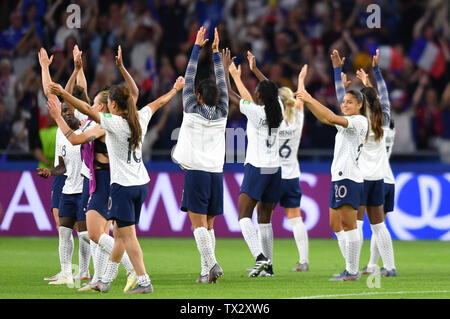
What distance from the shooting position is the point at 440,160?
1886 cm

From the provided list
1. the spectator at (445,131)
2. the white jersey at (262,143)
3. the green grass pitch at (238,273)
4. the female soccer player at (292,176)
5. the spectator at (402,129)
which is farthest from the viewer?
the spectator at (402,129)

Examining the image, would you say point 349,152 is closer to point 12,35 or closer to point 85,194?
point 85,194

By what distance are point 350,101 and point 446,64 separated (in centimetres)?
1098

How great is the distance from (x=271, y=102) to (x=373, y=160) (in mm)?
1632

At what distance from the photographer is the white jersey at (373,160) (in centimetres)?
1238

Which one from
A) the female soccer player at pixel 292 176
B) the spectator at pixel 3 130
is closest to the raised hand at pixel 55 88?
the female soccer player at pixel 292 176

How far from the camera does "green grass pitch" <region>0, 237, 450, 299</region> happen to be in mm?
10188

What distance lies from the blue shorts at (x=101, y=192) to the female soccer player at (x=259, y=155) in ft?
8.50

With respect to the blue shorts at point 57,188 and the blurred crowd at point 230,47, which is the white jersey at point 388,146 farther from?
the blurred crowd at point 230,47

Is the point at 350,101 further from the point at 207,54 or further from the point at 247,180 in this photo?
the point at 207,54

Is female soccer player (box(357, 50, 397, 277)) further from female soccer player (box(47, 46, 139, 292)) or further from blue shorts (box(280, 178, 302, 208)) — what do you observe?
female soccer player (box(47, 46, 139, 292))

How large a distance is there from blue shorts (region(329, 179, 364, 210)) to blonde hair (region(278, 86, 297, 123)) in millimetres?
1984

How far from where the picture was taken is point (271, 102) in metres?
12.1

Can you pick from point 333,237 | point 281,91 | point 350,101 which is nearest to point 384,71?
point 333,237
